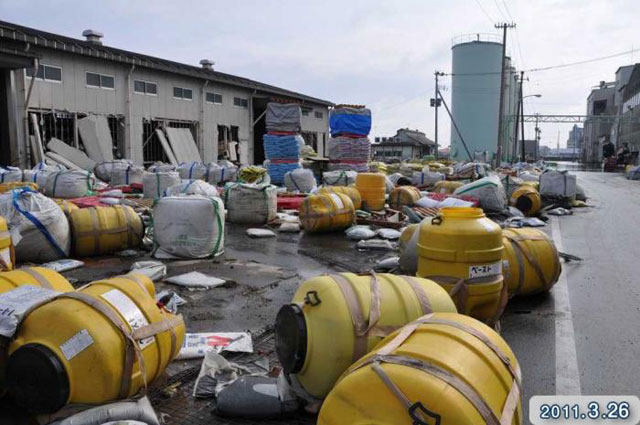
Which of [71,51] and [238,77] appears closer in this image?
[71,51]

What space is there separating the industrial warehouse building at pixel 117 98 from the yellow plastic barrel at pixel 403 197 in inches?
513

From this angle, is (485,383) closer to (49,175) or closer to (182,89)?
(49,175)

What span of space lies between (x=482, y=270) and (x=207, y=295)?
119 inches

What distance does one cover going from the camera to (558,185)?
1550 centimetres

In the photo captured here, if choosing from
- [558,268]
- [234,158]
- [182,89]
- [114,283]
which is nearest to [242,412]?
[114,283]

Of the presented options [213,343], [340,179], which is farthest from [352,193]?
[213,343]

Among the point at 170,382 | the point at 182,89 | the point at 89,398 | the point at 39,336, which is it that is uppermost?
the point at 182,89

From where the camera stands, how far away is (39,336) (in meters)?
2.87

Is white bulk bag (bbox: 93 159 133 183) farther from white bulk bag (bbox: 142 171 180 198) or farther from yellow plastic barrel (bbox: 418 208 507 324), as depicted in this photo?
yellow plastic barrel (bbox: 418 208 507 324)

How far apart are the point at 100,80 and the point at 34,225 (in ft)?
55.7

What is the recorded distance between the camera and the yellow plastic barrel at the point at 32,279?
3.56 meters

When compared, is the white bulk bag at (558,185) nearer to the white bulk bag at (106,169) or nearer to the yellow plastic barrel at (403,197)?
the yellow plastic barrel at (403,197)

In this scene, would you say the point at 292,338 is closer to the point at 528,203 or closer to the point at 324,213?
the point at 324,213

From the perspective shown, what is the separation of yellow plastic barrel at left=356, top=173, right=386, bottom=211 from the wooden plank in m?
14.5
